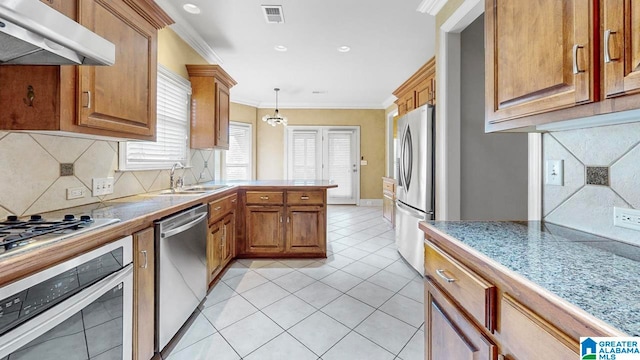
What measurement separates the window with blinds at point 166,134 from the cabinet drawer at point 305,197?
130 centimetres

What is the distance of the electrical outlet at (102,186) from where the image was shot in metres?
1.88

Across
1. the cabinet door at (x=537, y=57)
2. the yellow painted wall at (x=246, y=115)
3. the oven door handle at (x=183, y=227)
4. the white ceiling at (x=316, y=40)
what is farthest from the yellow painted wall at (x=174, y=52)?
the yellow painted wall at (x=246, y=115)

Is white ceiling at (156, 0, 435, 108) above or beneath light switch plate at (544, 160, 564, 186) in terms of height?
above

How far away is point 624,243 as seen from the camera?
99 centimetres

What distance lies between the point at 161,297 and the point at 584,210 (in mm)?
2146

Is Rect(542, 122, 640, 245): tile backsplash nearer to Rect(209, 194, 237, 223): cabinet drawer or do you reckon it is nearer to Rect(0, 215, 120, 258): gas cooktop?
Rect(0, 215, 120, 258): gas cooktop

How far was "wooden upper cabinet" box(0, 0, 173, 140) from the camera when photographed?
1.28 metres

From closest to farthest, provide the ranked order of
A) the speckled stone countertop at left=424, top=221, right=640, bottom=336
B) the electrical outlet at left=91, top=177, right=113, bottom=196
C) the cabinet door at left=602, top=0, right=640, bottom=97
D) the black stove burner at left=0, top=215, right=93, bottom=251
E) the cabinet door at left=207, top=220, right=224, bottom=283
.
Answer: the speckled stone countertop at left=424, top=221, right=640, bottom=336, the cabinet door at left=602, top=0, right=640, bottom=97, the black stove burner at left=0, top=215, right=93, bottom=251, the electrical outlet at left=91, top=177, right=113, bottom=196, the cabinet door at left=207, top=220, right=224, bottom=283

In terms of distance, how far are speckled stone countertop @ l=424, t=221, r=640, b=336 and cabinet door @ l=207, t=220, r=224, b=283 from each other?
6.18ft

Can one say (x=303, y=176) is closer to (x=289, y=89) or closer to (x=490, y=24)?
(x=289, y=89)

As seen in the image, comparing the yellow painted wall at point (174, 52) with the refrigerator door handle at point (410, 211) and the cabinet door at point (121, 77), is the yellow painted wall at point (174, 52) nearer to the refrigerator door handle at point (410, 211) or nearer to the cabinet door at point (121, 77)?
the cabinet door at point (121, 77)

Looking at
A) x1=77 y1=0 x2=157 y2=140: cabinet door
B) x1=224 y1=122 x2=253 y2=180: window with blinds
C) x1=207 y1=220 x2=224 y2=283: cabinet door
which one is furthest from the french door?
x1=77 y1=0 x2=157 y2=140: cabinet door

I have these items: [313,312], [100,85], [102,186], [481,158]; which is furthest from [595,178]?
[102,186]

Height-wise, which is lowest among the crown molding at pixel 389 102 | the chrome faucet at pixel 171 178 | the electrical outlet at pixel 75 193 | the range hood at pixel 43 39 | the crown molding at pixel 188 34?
the electrical outlet at pixel 75 193
